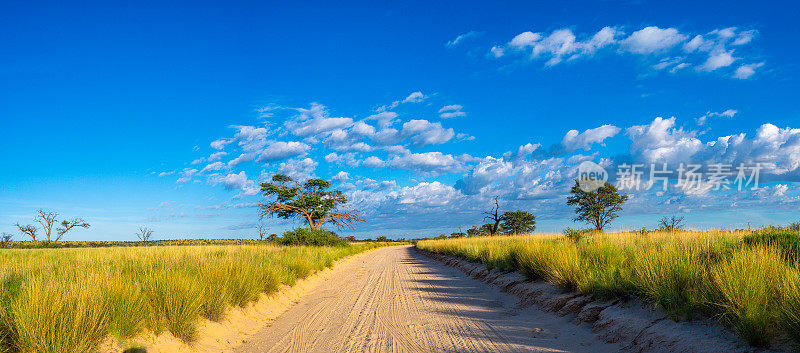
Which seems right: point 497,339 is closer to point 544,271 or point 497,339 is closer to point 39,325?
point 544,271

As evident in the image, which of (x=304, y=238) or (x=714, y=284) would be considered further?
(x=304, y=238)

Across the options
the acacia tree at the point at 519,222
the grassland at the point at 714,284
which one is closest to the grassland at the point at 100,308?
the grassland at the point at 714,284

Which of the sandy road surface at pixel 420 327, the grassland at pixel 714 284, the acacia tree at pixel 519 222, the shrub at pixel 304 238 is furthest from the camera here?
the acacia tree at pixel 519 222

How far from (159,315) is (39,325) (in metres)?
1.58

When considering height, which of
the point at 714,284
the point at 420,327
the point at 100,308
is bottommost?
the point at 420,327

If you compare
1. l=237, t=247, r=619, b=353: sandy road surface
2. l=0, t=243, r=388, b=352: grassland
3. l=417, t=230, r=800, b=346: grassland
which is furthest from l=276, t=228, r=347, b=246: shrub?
l=417, t=230, r=800, b=346: grassland

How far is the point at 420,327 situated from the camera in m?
6.66

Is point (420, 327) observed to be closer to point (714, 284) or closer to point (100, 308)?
point (714, 284)

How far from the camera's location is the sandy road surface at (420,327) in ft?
18.2

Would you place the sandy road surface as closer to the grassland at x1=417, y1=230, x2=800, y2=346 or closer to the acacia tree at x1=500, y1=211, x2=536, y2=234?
the grassland at x1=417, y1=230, x2=800, y2=346

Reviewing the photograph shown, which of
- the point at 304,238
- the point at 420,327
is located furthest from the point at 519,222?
the point at 420,327

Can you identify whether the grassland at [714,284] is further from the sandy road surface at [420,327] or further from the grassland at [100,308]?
the grassland at [100,308]

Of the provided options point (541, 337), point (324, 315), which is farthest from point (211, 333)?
point (541, 337)

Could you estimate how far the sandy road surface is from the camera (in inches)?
218
